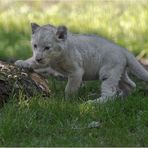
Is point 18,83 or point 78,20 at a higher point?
point 18,83

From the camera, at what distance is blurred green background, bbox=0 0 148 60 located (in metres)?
11.7

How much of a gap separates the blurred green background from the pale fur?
2.69 metres

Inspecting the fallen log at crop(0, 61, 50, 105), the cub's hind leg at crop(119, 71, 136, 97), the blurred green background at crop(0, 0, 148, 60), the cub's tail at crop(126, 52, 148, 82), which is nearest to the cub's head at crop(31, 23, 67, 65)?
the fallen log at crop(0, 61, 50, 105)

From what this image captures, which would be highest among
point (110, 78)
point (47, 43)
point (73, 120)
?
point (47, 43)

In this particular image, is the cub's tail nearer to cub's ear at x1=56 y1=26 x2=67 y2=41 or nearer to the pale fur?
the pale fur

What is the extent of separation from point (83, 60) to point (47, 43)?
76 centimetres

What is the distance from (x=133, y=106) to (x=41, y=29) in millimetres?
1701

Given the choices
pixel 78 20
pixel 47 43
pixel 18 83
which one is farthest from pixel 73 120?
pixel 78 20

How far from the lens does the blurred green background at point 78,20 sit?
38.3ft

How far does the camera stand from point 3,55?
437 inches

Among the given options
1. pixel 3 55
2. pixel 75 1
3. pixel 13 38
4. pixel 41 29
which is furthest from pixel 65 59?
pixel 75 1

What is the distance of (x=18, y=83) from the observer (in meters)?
7.67

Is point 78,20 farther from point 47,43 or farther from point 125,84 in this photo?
point 47,43

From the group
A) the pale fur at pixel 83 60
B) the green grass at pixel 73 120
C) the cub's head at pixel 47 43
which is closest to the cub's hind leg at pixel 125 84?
the pale fur at pixel 83 60
